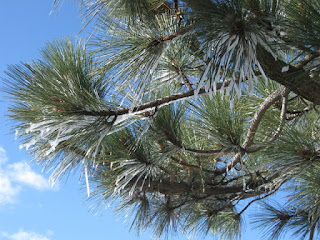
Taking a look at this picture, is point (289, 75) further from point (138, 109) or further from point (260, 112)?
point (138, 109)

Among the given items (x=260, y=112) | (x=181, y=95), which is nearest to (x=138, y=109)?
(x=181, y=95)

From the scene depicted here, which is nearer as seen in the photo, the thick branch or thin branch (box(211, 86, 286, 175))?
the thick branch

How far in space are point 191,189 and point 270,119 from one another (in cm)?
42

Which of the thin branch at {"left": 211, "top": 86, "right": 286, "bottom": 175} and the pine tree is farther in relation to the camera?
the thin branch at {"left": 211, "top": 86, "right": 286, "bottom": 175}

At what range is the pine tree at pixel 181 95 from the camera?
0.91 metres

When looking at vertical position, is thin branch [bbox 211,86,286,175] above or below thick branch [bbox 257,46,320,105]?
above

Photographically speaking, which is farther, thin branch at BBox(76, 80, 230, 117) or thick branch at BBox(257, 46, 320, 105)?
thin branch at BBox(76, 80, 230, 117)

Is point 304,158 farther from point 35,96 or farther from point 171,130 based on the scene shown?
point 35,96

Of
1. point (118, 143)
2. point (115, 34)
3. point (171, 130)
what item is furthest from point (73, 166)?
point (115, 34)

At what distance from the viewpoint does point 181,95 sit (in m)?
1.14

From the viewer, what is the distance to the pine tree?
0.91 metres

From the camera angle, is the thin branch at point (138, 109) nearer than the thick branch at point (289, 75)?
No

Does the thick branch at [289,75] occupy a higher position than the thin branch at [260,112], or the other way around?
the thin branch at [260,112]

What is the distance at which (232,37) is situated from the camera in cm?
88
